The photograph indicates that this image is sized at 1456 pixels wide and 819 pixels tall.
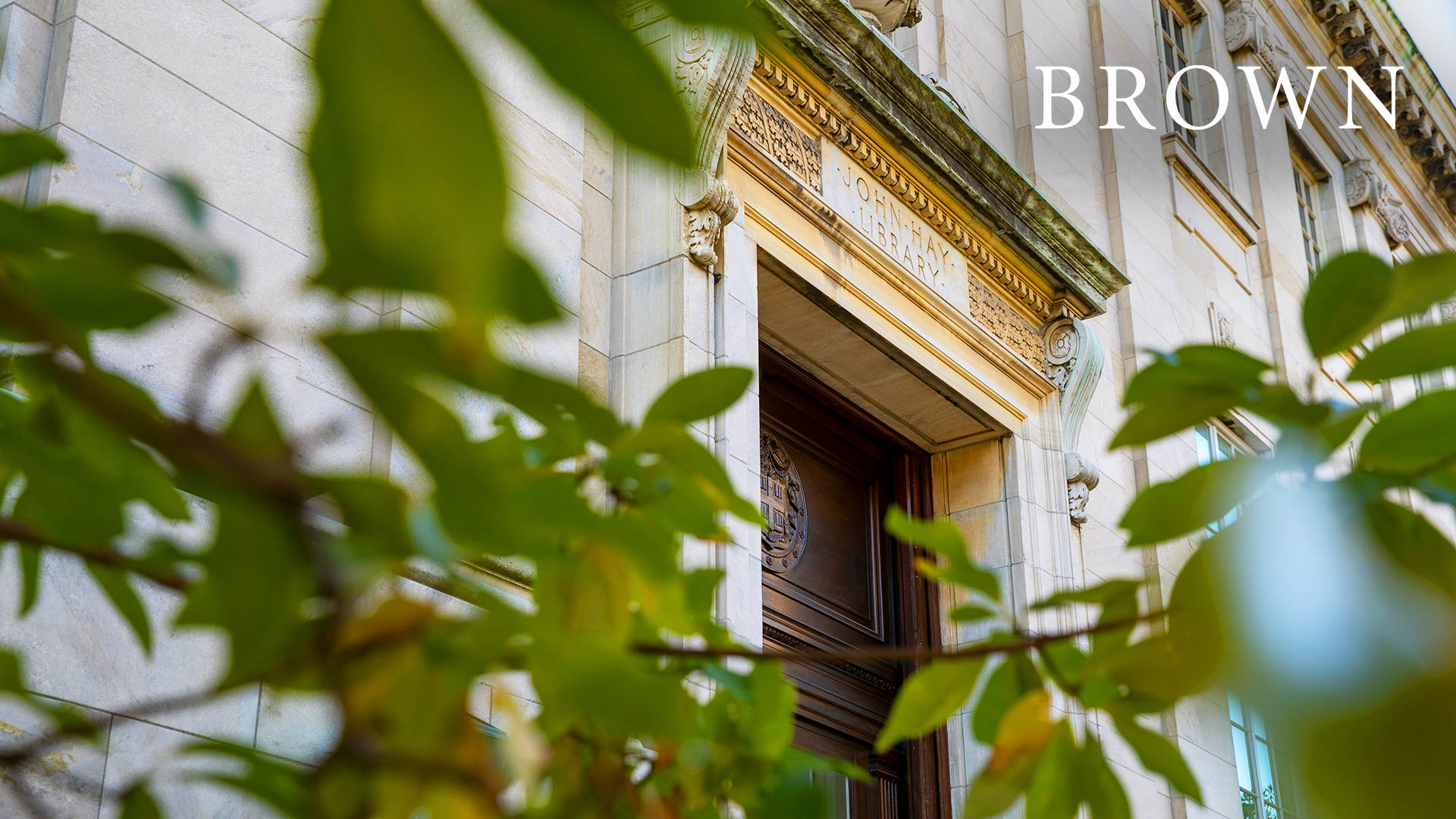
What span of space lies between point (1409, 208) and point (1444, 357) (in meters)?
17.3

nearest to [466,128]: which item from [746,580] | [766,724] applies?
[766,724]

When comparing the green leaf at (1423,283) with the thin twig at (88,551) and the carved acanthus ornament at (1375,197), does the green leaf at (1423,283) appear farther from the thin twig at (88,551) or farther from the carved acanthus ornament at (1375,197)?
the carved acanthus ornament at (1375,197)

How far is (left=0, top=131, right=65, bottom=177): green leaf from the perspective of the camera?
88 cm

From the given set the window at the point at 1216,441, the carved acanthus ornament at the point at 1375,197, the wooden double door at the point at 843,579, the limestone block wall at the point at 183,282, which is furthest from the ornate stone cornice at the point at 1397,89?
the limestone block wall at the point at 183,282

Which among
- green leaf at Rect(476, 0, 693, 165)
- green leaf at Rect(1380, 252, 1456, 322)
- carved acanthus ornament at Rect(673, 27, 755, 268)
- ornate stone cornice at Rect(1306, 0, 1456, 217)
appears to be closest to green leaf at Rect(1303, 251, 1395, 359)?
green leaf at Rect(1380, 252, 1456, 322)

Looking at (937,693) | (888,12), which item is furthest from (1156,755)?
(888,12)

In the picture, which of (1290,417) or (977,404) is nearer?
(1290,417)

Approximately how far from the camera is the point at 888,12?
268 inches

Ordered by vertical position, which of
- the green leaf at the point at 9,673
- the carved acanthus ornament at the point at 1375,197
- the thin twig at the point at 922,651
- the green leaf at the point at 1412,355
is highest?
the carved acanthus ornament at the point at 1375,197

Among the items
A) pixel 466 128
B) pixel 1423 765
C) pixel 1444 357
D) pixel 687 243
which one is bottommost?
pixel 1423 765

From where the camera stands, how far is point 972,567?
881mm

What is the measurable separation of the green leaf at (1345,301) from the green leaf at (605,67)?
439 millimetres

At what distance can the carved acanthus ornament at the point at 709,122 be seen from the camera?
4.83 m

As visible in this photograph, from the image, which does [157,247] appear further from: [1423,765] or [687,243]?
[687,243]
